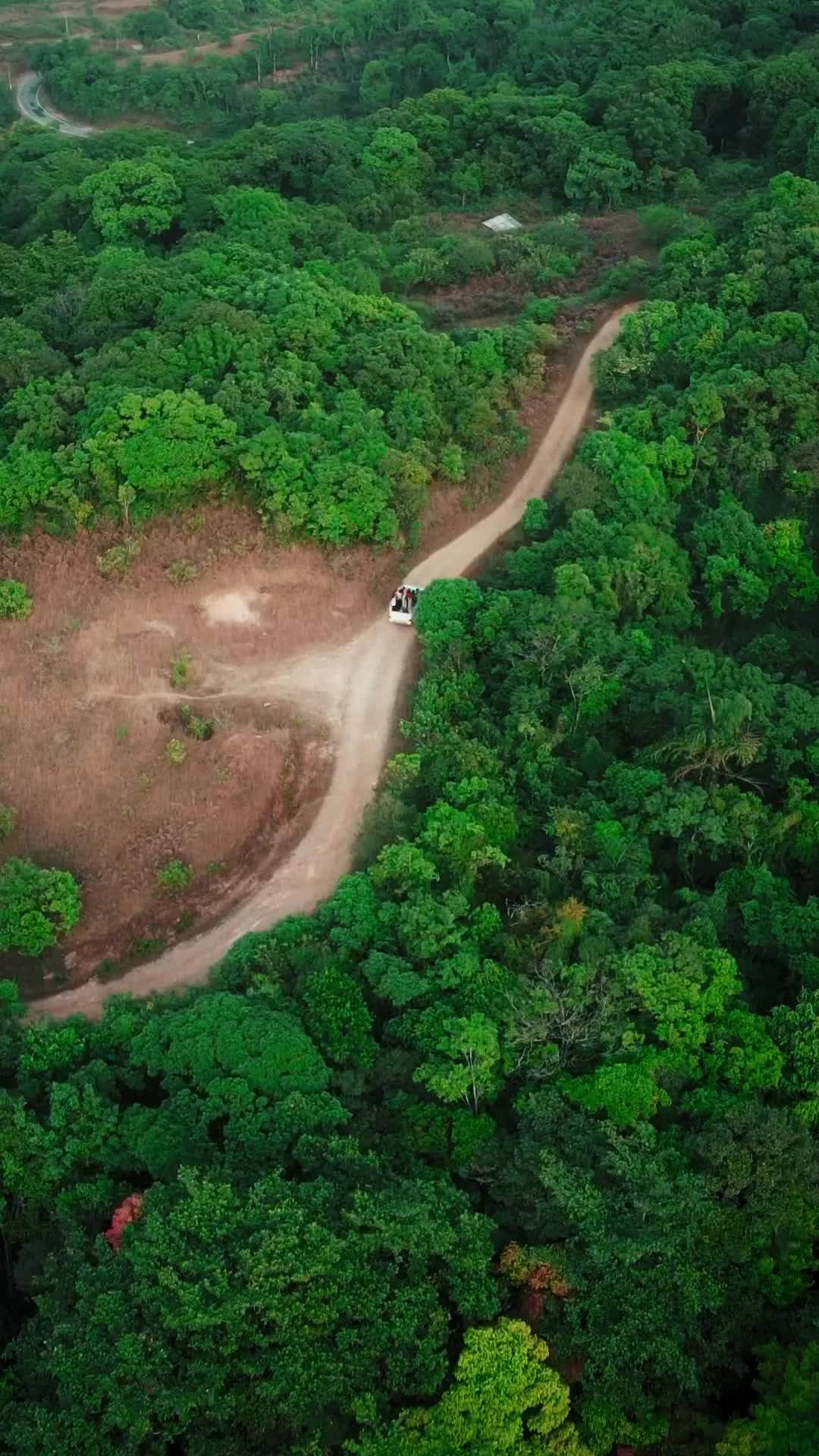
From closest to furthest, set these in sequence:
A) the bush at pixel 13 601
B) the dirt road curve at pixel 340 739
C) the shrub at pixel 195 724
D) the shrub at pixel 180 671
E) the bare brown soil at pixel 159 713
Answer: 1. the dirt road curve at pixel 340 739
2. the bare brown soil at pixel 159 713
3. the shrub at pixel 195 724
4. the shrub at pixel 180 671
5. the bush at pixel 13 601

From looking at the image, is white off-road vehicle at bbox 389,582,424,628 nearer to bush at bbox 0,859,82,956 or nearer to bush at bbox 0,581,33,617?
bush at bbox 0,581,33,617

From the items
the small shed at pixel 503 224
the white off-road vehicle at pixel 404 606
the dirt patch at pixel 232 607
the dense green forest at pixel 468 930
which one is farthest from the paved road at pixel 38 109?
the white off-road vehicle at pixel 404 606

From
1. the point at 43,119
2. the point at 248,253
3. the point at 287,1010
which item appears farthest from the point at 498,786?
the point at 43,119

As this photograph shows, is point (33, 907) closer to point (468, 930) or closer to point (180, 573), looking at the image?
point (468, 930)

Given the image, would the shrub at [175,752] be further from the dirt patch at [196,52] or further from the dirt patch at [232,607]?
the dirt patch at [196,52]

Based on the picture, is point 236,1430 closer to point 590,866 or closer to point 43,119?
point 590,866

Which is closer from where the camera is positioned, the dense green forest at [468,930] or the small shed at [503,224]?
the dense green forest at [468,930]

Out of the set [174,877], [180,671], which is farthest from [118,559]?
[174,877]
